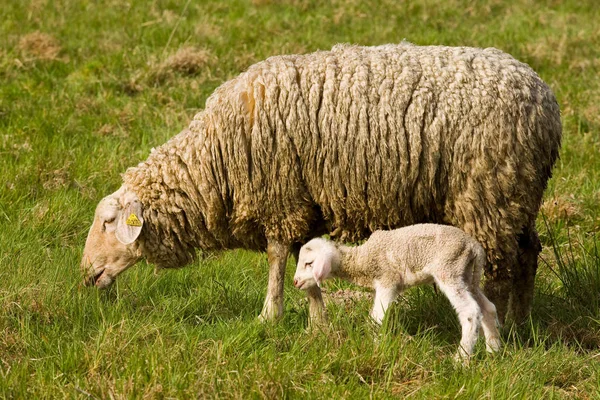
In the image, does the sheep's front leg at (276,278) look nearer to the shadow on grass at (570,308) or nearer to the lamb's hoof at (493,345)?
the lamb's hoof at (493,345)

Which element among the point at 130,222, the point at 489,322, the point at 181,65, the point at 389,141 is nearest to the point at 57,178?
the point at 130,222

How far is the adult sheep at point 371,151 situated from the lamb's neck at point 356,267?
0.83ft

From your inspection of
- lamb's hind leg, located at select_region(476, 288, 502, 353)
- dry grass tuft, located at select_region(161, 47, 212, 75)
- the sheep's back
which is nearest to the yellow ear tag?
the sheep's back

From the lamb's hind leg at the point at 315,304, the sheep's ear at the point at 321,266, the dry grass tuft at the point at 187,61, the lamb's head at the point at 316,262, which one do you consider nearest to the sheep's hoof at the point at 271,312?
the lamb's hind leg at the point at 315,304

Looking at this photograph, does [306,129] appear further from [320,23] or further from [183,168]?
[320,23]

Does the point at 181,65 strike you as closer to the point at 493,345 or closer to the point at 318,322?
the point at 318,322

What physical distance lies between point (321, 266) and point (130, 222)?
1.12 meters

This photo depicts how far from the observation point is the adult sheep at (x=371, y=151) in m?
4.94

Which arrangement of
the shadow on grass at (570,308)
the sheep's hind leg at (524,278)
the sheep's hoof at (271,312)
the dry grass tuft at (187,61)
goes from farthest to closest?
the dry grass tuft at (187,61) < the sheep's hind leg at (524,278) < the shadow on grass at (570,308) < the sheep's hoof at (271,312)

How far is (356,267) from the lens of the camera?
486cm

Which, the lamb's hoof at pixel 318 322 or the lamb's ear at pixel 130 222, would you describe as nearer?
the lamb's hoof at pixel 318 322

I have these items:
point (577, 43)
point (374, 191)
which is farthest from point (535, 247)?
point (577, 43)

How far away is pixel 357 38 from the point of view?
10156mm

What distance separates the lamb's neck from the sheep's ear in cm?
11
